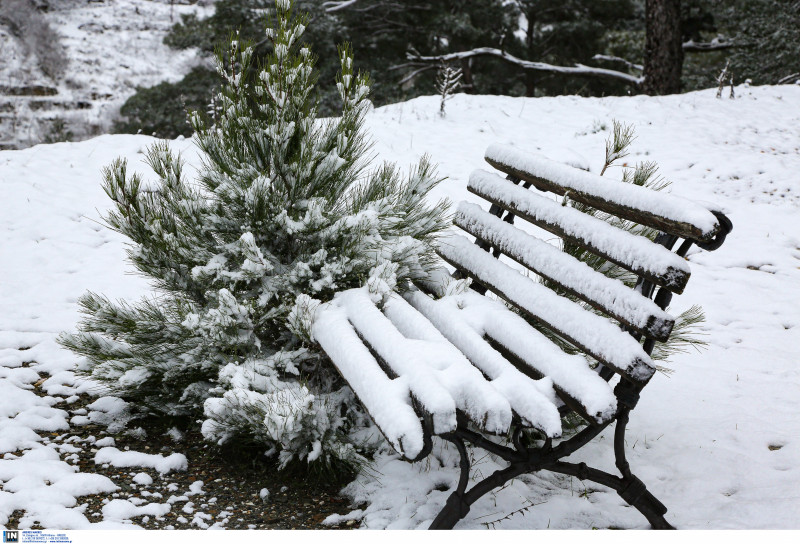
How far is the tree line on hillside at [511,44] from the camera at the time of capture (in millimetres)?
11188

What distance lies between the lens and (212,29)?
1177cm

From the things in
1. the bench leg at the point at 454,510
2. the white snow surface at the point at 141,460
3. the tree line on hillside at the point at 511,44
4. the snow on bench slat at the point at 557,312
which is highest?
the tree line on hillside at the point at 511,44

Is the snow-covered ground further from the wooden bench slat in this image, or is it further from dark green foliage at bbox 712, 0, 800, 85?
dark green foliage at bbox 712, 0, 800, 85

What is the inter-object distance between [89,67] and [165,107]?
16093mm

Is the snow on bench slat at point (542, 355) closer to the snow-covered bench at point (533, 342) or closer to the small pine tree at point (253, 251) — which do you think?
the snow-covered bench at point (533, 342)

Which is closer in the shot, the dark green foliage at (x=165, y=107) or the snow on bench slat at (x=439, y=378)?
the snow on bench slat at (x=439, y=378)

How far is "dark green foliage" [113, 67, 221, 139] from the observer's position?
12734 mm

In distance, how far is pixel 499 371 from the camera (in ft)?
6.66

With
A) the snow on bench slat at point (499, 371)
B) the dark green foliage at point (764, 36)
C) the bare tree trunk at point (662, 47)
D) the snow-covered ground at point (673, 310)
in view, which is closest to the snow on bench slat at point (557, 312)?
the snow on bench slat at point (499, 371)

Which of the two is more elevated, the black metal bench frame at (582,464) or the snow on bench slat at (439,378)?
the snow on bench slat at (439,378)

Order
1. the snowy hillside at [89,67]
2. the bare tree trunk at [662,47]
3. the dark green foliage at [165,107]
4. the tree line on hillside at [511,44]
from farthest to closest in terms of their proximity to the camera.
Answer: the snowy hillside at [89,67] → the dark green foliage at [165,107] → the tree line on hillside at [511,44] → the bare tree trunk at [662,47]

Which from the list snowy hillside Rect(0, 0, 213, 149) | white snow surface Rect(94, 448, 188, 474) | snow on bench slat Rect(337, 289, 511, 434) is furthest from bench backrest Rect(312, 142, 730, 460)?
snowy hillside Rect(0, 0, 213, 149)

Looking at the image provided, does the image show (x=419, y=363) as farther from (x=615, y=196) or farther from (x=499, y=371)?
(x=615, y=196)

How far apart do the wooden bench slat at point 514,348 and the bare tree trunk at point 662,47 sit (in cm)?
820
